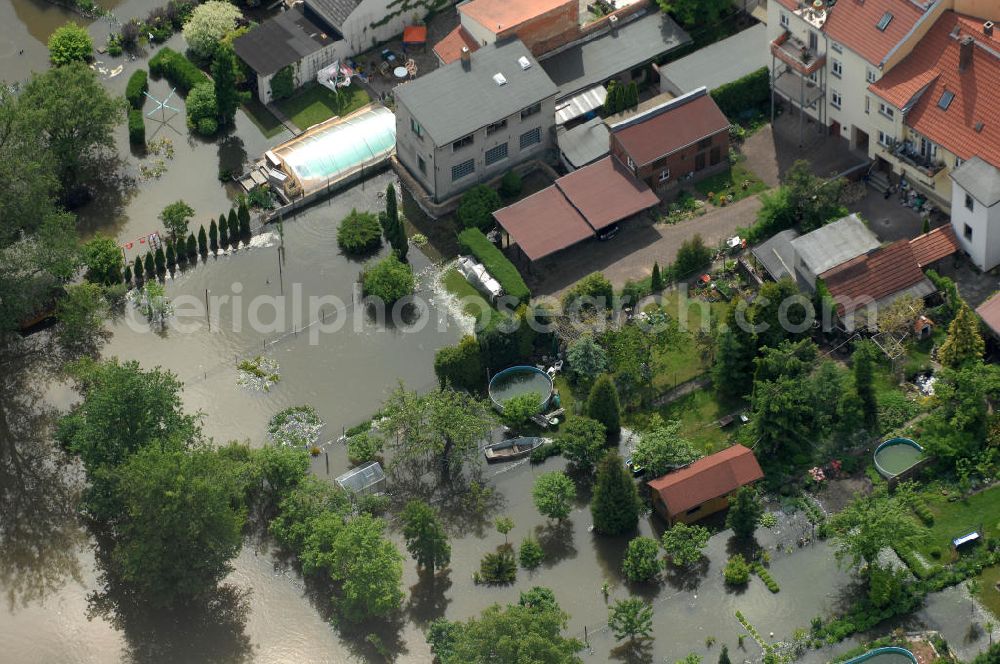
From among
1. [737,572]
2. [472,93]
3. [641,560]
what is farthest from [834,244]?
[472,93]

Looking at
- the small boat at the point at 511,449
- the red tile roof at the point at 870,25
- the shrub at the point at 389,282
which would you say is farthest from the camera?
the shrub at the point at 389,282

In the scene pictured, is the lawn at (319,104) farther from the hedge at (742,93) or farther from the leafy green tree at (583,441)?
the leafy green tree at (583,441)

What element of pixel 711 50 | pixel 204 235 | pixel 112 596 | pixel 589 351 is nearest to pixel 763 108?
pixel 711 50

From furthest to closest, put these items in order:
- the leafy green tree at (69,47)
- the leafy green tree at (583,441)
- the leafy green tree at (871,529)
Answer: the leafy green tree at (69,47) → the leafy green tree at (583,441) → the leafy green tree at (871,529)

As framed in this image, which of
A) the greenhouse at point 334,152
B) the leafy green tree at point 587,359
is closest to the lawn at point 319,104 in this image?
the greenhouse at point 334,152

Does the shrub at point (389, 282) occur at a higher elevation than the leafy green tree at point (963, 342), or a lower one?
lower

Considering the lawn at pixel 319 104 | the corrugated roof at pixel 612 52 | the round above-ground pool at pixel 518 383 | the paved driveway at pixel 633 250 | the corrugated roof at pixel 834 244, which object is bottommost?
the round above-ground pool at pixel 518 383

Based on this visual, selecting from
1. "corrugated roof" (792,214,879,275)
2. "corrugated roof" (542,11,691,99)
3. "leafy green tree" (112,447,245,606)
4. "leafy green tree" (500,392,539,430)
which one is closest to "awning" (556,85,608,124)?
"corrugated roof" (542,11,691,99)
